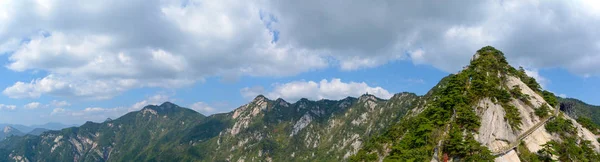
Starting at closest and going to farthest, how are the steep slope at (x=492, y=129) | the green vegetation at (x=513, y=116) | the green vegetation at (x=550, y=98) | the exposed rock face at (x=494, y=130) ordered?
the steep slope at (x=492, y=129), the exposed rock face at (x=494, y=130), the green vegetation at (x=513, y=116), the green vegetation at (x=550, y=98)

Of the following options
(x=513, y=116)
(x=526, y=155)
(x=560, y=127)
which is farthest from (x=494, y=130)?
(x=560, y=127)

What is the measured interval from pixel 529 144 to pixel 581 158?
1006cm

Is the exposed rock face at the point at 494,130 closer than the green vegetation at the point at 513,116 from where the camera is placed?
Yes

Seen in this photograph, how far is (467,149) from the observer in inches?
2825

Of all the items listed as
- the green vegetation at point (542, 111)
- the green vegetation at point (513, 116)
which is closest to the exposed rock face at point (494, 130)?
the green vegetation at point (513, 116)

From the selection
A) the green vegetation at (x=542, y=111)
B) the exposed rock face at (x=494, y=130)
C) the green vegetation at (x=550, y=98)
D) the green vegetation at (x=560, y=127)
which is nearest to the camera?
the exposed rock face at (x=494, y=130)

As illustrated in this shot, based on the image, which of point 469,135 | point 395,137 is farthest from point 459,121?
point 395,137

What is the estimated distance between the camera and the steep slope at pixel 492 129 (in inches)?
3009

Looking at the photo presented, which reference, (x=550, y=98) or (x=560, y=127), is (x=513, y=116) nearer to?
(x=560, y=127)

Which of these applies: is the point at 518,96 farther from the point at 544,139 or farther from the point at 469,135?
the point at 469,135

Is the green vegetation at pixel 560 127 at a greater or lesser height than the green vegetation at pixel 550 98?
lesser

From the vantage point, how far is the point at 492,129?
80562 millimetres

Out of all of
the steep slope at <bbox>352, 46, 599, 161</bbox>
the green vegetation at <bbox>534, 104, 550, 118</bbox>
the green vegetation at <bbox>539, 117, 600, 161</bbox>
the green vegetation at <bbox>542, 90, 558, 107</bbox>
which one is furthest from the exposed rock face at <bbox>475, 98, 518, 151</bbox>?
the green vegetation at <bbox>542, 90, 558, 107</bbox>

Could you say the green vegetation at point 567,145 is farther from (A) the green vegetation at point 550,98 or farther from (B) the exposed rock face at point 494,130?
(A) the green vegetation at point 550,98
